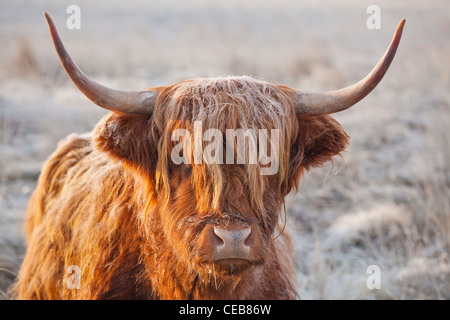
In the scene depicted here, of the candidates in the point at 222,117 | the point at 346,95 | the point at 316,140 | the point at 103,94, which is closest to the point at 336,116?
the point at 316,140

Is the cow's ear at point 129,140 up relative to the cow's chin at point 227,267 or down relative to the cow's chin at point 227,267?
up

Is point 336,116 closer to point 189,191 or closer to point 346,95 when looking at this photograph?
point 346,95

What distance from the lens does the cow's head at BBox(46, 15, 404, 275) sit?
2.12 meters

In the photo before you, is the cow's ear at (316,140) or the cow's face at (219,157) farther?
the cow's ear at (316,140)

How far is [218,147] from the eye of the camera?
85.2 inches

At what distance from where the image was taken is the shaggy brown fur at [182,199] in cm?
218

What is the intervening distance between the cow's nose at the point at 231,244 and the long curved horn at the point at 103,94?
0.71 metres

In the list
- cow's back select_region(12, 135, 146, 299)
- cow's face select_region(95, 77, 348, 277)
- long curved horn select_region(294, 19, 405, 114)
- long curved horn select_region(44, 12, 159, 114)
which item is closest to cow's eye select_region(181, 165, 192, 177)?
cow's face select_region(95, 77, 348, 277)

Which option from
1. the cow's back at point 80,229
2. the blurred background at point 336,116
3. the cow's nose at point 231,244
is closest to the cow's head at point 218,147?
the cow's nose at point 231,244

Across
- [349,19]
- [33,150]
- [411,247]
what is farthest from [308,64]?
[349,19]

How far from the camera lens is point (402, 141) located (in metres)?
6.78

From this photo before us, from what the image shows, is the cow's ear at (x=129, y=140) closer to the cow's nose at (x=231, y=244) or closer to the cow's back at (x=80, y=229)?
the cow's back at (x=80, y=229)

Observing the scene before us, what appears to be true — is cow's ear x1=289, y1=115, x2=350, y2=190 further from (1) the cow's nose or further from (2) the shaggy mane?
(1) the cow's nose

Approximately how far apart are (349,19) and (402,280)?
17.0 m
